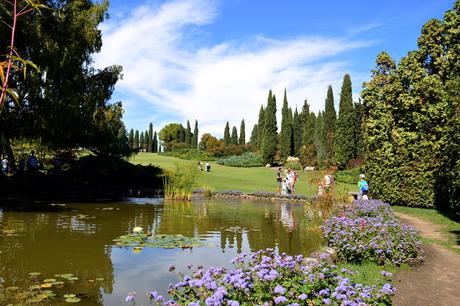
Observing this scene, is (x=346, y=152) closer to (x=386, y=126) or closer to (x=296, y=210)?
(x=386, y=126)

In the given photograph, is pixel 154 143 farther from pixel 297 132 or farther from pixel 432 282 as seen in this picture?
pixel 432 282

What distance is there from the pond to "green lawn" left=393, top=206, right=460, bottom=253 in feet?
9.15

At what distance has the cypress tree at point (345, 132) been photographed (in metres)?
39.2

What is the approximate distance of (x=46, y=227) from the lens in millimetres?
9531

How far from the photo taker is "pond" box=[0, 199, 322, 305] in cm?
540

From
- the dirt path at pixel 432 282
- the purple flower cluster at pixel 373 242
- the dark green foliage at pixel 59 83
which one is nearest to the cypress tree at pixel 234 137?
the dark green foliage at pixel 59 83

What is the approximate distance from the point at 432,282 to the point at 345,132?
3479 centimetres

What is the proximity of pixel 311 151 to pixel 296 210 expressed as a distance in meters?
28.6

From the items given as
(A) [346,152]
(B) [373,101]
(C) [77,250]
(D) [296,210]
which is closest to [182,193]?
(D) [296,210]

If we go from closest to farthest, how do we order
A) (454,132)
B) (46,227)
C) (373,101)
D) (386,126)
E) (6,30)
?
(46,227) → (454,132) → (6,30) → (386,126) → (373,101)

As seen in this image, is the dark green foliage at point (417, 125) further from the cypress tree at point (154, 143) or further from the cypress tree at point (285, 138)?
the cypress tree at point (154, 143)

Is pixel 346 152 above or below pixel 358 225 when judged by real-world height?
above

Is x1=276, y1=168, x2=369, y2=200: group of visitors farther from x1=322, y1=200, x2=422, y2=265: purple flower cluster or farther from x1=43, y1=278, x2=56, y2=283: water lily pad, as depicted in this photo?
x1=43, y1=278, x2=56, y2=283: water lily pad

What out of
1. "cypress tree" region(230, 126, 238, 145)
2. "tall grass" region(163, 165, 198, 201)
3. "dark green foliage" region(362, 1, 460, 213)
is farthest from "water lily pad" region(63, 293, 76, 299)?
"cypress tree" region(230, 126, 238, 145)
